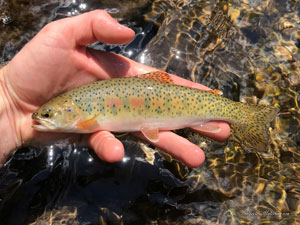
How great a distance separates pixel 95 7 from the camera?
626 cm

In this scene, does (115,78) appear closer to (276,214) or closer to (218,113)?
(218,113)

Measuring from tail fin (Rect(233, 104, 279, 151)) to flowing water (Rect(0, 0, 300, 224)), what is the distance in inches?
27.6

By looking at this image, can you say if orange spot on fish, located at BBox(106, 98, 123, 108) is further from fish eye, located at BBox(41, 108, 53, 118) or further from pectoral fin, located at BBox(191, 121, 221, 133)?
pectoral fin, located at BBox(191, 121, 221, 133)

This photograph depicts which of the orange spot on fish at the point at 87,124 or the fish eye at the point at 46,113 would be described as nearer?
the fish eye at the point at 46,113

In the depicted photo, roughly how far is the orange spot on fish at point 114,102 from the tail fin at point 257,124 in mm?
1786

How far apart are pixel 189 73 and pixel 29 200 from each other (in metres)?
3.62

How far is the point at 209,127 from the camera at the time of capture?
4359 millimetres

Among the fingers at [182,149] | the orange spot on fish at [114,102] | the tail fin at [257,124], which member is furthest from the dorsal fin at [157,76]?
the tail fin at [257,124]

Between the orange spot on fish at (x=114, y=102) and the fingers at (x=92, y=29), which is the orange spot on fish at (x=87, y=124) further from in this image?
the fingers at (x=92, y=29)

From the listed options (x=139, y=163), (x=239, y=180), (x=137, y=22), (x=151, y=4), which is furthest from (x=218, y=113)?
(x=151, y=4)

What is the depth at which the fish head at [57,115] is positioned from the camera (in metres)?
Answer: 3.85

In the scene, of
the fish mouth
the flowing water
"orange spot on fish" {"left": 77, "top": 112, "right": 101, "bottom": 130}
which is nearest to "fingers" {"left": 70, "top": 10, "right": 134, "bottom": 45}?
"orange spot on fish" {"left": 77, "top": 112, "right": 101, "bottom": 130}

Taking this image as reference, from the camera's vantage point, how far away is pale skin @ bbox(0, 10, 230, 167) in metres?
3.73

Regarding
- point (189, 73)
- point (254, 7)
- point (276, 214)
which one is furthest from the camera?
point (254, 7)
